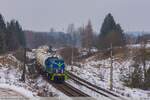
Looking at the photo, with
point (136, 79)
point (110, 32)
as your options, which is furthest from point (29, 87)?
point (110, 32)

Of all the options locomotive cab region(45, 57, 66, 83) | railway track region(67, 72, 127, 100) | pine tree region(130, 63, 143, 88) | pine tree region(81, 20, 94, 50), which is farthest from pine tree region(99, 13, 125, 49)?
locomotive cab region(45, 57, 66, 83)

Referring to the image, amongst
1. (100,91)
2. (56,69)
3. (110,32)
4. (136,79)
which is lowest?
(100,91)

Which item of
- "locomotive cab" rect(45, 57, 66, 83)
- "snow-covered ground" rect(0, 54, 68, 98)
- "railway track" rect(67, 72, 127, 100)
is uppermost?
"locomotive cab" rect(45, 57, 66, 83)

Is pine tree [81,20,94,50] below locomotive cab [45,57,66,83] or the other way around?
the other way around

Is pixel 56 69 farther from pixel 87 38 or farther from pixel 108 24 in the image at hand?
pixel 87 38

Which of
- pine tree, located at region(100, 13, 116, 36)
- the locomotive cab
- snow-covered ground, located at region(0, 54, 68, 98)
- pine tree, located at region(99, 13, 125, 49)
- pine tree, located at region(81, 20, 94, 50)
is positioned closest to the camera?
snow-covered ground, located at region(0, 54, 68, 98)

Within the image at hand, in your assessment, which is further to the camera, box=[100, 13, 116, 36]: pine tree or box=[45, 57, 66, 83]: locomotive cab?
box=[100, 13, 116, 36]: pine tree

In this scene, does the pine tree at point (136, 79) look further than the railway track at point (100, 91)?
Yes

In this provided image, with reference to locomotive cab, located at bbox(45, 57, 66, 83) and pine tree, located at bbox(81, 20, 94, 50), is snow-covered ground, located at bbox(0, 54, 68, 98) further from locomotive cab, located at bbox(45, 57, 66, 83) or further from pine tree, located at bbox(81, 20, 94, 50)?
pine tree, located at bbox(81, 20, 94, 50)

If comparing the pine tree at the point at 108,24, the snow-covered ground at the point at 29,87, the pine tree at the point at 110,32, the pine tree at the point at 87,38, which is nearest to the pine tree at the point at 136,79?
the snow-covered ground at the point at 29,87

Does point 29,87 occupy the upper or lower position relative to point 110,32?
lower

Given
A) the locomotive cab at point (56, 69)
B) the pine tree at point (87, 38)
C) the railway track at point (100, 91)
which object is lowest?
the railway track at point (100, 91)

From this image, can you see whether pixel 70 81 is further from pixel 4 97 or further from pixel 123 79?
pixel 4 97

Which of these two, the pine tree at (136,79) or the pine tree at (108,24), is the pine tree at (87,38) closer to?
the pine tree at (108,24)
